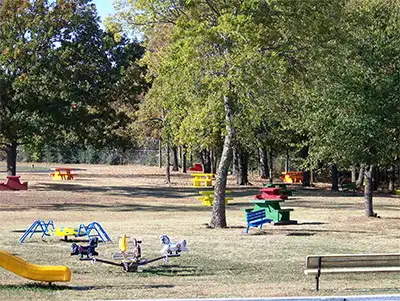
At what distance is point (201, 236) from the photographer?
65.5ft

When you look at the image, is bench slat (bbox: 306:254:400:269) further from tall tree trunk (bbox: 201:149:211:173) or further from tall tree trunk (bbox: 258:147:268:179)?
tall tree trunk (bbox: 201:149:211:173)

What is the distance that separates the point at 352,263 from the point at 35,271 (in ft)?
16.6

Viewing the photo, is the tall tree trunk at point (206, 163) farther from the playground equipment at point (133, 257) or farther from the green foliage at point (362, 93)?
the playground equipment at point (133, 257)

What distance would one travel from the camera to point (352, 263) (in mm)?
11547

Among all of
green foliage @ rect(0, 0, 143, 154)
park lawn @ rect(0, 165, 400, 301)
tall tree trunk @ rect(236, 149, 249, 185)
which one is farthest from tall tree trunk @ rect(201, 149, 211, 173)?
park lawn @ rect(0, 165, 400, 301)

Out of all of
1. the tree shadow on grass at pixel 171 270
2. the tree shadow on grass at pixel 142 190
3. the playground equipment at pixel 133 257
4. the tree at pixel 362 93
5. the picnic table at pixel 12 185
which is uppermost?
the tree at pixel 362 93

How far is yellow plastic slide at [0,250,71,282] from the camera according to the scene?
11211 mm

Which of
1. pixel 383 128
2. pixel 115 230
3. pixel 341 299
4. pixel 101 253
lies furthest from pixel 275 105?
pixel 341 299

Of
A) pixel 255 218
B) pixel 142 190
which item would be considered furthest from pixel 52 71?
pixel 255 218

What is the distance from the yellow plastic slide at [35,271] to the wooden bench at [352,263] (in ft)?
12.6

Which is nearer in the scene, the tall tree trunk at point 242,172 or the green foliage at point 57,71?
the green foliage at point 57,71

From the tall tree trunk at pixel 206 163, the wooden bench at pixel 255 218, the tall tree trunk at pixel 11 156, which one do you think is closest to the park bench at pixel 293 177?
the tall tree trunk at pixel 206 163

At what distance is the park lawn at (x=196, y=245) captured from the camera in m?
11.3

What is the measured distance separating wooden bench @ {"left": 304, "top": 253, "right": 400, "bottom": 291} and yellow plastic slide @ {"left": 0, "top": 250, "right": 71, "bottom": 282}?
3.83m
